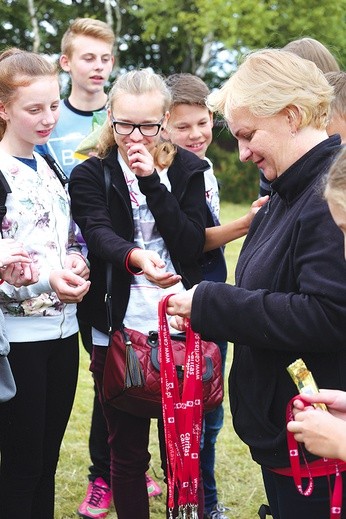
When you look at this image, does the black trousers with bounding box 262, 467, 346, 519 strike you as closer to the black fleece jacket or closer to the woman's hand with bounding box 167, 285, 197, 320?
the black fleece jacket

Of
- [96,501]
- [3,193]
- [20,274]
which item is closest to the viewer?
[20,274]

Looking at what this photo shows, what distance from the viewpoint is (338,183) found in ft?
6.70

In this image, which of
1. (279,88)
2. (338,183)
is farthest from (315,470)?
(279,88)

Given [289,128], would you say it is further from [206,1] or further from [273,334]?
[206,1]

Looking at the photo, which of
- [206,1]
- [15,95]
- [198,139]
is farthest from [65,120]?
[206,1]

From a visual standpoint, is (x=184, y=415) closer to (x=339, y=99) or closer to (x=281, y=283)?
(x=281, y=283)

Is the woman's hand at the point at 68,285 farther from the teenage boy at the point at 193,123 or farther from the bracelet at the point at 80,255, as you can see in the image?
the teenage boy at the point at 193,123

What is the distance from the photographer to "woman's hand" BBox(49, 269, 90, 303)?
3135mm

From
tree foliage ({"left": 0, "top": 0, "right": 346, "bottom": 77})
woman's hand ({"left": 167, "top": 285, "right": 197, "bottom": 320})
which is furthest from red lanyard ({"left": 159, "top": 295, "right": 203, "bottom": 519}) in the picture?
tree foliage ({"left": 0, "top": 0, "right": 346, "bottom": 77})

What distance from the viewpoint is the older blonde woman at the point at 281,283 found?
2328 millimetres

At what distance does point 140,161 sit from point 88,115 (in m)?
1.64

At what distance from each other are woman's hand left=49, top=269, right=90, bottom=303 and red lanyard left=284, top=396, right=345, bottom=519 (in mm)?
1061

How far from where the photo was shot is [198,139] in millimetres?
3992

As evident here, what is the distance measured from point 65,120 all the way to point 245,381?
253 centimetres
